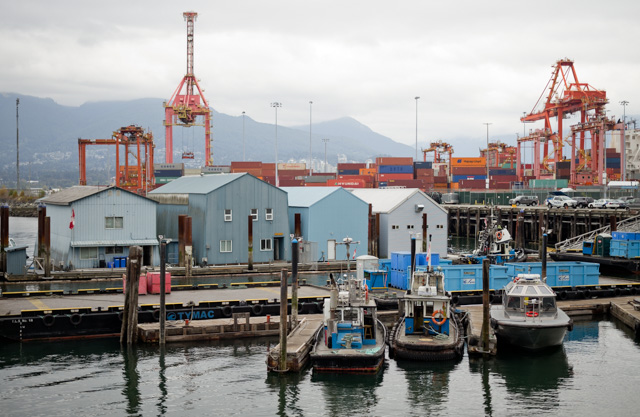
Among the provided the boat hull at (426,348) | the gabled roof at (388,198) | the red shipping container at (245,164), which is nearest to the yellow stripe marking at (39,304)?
the boat hull at (426,348)

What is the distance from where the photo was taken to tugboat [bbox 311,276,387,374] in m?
26.8

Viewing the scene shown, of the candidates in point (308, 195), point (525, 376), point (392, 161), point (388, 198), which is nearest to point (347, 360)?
point (525, 376)

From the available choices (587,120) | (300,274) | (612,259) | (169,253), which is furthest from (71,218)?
(587,120)

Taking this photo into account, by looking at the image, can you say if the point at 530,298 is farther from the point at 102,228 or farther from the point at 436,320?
the point at 102,228

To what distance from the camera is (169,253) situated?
54031 mm

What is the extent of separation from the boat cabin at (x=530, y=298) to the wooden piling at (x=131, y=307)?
16398 mm

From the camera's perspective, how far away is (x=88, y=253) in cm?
5000

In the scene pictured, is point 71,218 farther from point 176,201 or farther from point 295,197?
point 295,197

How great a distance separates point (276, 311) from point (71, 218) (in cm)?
2089

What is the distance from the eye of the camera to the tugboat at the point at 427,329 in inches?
1125

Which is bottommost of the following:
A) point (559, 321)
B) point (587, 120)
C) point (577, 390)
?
point (577, 390)

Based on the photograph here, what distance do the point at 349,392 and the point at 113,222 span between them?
3000cm

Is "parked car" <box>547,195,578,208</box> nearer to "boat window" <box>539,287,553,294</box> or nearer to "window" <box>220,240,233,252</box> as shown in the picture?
"window" <box>220,240,233,252</box>

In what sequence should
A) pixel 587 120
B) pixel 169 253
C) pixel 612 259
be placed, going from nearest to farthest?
pixel 612 259, pixel 169 253, pixel 587 120
